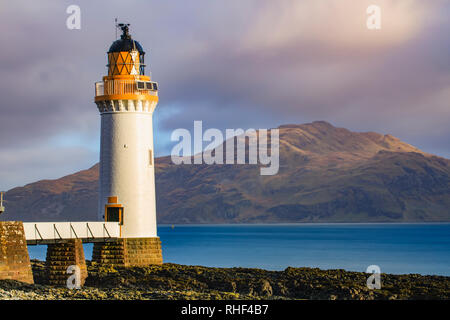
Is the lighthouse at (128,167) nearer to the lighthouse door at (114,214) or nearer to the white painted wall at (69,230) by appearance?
the lighthouse door at (114,214)

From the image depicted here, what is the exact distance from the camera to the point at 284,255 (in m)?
95.0

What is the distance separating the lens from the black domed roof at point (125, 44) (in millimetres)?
39000

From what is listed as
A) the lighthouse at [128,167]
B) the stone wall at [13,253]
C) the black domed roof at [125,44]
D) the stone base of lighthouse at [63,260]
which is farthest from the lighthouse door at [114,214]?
the black domed roof at [125,44]

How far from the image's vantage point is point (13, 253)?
97.5 feet

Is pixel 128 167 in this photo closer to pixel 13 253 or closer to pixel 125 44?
pixel 125 44

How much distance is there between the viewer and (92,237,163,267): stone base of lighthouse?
37.2 meters

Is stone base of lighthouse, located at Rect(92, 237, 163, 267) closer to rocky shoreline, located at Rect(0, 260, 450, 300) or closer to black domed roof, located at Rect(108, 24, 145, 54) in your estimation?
rocky shoreline, located at Rect(0, 260, 450, 300)

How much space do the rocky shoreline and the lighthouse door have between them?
244 cm

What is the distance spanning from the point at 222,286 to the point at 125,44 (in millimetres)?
13766

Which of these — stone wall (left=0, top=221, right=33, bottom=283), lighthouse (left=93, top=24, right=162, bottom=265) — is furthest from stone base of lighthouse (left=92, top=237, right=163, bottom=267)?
stone wall (left=0, top=221, right=33, bottom=283)
